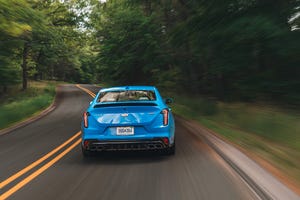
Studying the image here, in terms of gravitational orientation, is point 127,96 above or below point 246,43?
below

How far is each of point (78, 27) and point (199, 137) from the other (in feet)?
110

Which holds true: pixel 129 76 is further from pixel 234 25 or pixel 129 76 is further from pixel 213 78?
pixel 234 25

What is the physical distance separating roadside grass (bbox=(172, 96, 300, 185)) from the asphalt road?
0.91m

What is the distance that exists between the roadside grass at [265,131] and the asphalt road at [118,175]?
908 mm

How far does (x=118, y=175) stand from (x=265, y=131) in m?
5.40

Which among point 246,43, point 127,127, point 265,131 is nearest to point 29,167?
point 127,127

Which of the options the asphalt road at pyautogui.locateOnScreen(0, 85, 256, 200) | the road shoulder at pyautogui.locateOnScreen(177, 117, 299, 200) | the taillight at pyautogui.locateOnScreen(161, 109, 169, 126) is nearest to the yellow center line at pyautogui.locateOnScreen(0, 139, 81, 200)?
the asphalt road at pyautogui.locateOnScreen(0, 85, 256, 200)

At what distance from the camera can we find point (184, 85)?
28.0 m

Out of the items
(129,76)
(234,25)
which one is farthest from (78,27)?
(234,25)

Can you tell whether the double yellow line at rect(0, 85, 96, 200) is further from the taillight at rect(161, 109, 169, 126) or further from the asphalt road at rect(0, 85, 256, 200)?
the taillight at rect(161, 109, 169, 126)

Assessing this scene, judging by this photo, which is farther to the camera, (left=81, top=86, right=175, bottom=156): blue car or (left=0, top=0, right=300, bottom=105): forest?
(left=0, top=0, right=300, bottom=105): forest

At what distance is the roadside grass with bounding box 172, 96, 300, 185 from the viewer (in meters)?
7.65

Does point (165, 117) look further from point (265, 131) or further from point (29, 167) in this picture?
point (265, 131)

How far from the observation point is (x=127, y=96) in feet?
30.6
